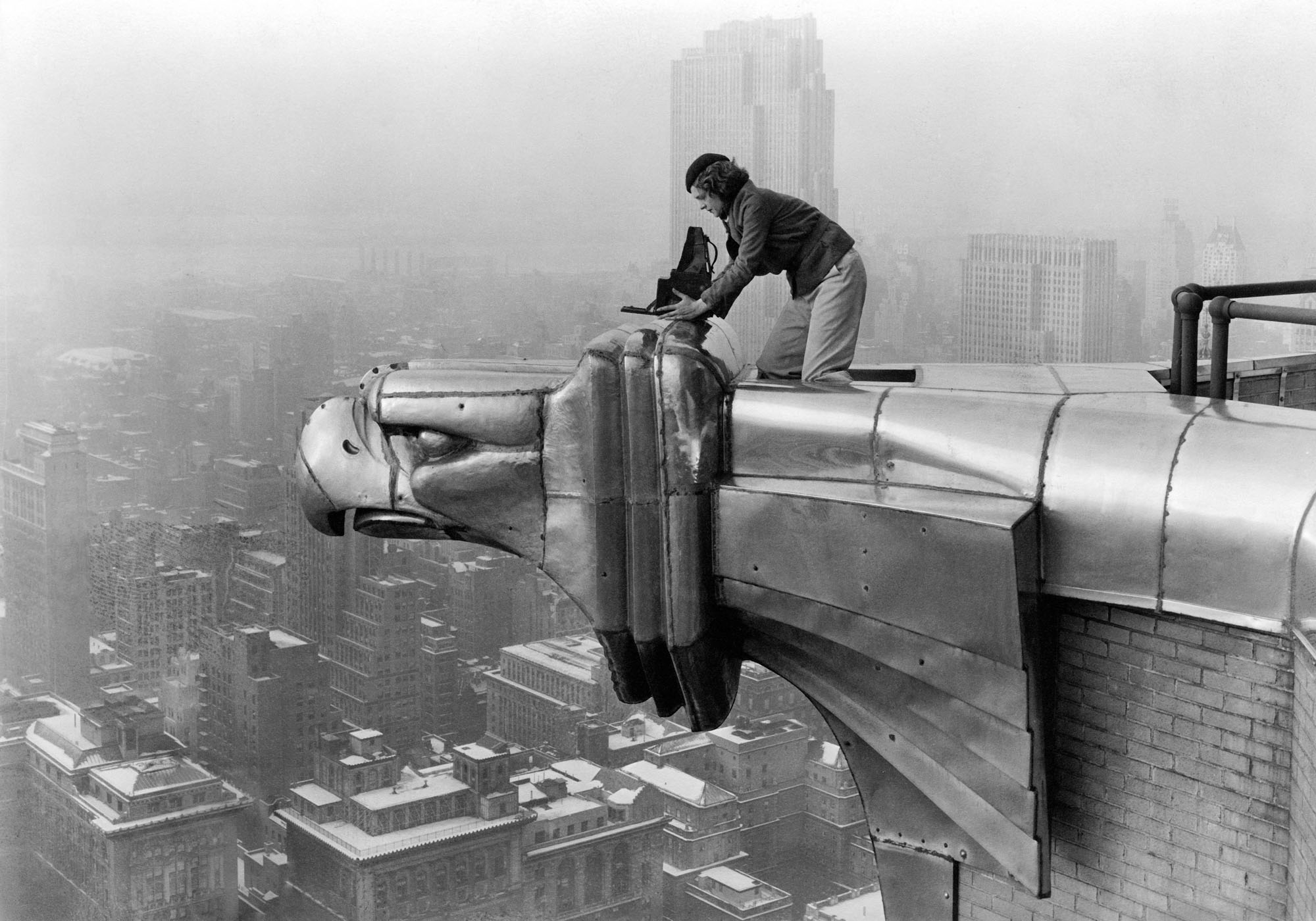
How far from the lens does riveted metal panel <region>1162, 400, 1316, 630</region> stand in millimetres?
4211

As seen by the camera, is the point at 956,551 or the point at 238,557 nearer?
the point at 956,551

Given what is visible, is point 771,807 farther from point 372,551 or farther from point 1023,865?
point 1023,865

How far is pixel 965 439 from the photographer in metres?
4.80

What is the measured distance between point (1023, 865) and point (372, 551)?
1536 centimetres

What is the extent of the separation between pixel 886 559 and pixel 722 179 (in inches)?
69.1

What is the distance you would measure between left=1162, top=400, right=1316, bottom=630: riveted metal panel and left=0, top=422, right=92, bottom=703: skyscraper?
1774cm

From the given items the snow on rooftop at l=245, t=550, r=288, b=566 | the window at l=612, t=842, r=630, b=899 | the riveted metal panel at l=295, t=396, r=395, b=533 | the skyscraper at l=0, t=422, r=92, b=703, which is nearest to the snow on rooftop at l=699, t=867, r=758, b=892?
the window at l=612, t=842, r=630, b=899

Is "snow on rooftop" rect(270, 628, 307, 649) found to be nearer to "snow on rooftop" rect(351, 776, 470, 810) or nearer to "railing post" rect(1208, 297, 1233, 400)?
"snow on rooftop" rect(351, 776, 470, 810)

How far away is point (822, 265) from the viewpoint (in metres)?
5.76

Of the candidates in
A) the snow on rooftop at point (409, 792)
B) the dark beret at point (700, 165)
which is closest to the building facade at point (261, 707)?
the snow on rooftop at point (409, 792)

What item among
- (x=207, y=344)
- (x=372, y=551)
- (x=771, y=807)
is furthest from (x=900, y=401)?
(x=207, y=344)

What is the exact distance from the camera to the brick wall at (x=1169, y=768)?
436 cm

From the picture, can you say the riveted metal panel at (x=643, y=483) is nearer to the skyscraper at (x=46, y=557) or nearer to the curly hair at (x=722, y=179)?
the curly hair at (x=722, y=179)

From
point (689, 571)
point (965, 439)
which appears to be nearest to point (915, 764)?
point (689, 571)
